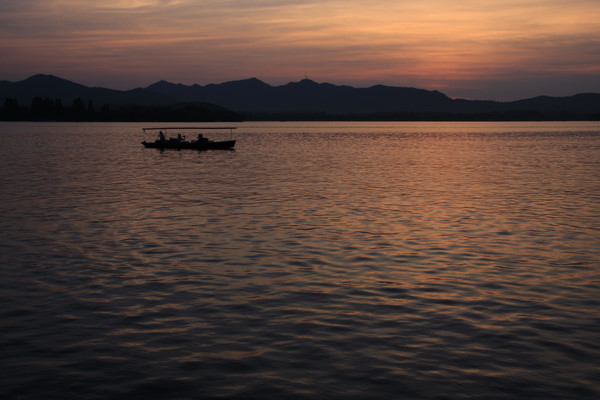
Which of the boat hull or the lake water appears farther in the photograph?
the boat hull

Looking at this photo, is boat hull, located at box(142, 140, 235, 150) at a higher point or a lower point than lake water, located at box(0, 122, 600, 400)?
higher

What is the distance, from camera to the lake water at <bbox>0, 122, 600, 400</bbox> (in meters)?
11.5

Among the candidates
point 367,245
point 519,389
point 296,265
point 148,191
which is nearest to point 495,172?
point 148,191

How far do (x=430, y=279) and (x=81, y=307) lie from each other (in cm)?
1068

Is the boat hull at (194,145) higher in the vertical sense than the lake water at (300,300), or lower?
higher

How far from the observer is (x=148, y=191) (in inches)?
1761

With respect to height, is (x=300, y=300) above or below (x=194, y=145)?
below

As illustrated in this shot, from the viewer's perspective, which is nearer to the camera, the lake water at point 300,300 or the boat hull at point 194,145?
the lake water at point 300,300

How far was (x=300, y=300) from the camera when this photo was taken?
16.7 m

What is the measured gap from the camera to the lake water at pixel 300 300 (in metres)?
11.5

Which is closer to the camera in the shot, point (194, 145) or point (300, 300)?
point (300, 300)

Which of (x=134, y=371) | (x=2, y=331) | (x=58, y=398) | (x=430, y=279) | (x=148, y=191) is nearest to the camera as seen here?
(x=58, y=398)

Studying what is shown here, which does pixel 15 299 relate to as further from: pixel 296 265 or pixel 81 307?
pixel 296 265

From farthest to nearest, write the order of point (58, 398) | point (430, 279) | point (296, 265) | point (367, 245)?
point (367, 245)
point (296, 265)
point (430, 279)
point (58, 398)
